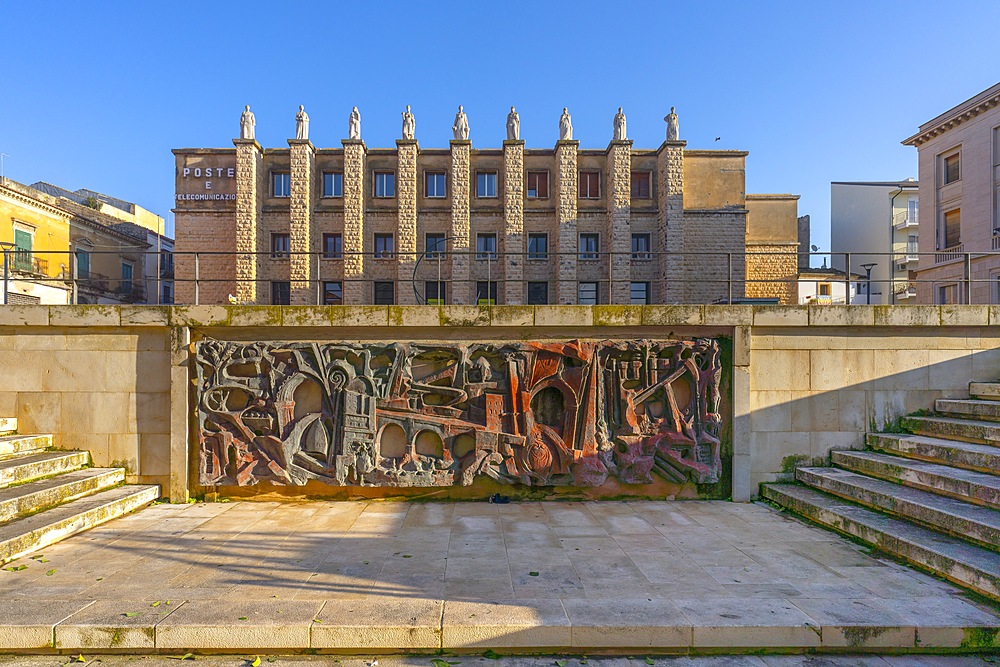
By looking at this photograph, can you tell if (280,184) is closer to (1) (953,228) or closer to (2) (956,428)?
(2) (956,428)

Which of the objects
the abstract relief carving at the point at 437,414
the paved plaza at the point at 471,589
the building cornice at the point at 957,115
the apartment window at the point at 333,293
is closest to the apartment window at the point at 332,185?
the apartment window at the point at 333,293

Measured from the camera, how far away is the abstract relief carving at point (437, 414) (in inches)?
306

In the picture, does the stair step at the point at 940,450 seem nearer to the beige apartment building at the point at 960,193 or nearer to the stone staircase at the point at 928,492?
the stone staircase at the point at 928,492

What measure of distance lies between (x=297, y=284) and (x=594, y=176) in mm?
18579

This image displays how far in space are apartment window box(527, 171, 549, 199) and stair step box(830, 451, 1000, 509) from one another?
26378mm

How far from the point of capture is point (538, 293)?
3147 centimetres

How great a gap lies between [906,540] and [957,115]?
35.1 meters

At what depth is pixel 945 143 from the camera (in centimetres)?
3097

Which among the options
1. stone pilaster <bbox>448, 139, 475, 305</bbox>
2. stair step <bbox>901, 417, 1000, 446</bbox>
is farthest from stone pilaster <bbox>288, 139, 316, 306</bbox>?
stair step <bbox>901, 417, 1000, 446</bbox>

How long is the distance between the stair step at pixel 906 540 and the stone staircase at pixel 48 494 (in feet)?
30.7

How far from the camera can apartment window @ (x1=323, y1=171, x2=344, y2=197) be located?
105ft

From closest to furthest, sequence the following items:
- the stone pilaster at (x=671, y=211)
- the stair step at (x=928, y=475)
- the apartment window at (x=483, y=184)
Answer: the stair step at (x=928, y=475) < the stone pilaster at (x=671, y=211) < the apartment window at (x=483, y=184)

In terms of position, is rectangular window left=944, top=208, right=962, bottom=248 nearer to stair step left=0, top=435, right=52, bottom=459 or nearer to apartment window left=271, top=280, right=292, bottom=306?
apartment window left=271, top=280, right=292, bottom=306

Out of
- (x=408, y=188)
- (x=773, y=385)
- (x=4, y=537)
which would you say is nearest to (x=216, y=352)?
(x=4, y=537)
